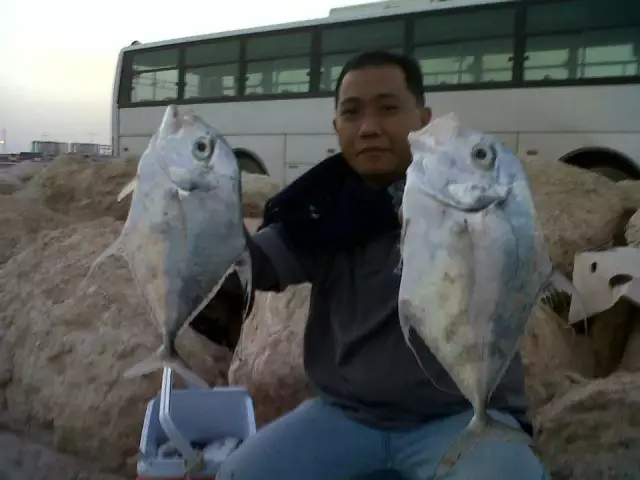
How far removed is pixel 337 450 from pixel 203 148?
100cm

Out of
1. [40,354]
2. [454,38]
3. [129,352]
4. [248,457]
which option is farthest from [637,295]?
[454,38]

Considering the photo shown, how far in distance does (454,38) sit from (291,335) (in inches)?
242

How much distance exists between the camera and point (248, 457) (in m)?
1.86

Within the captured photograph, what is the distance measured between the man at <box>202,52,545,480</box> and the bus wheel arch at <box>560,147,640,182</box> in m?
6.45

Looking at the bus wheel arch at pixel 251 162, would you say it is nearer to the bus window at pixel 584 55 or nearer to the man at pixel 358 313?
the bus window at pixel 584 55

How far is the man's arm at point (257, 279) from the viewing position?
181cm

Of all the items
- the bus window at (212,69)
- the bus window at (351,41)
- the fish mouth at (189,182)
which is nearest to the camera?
the fish mouth at (189,182)

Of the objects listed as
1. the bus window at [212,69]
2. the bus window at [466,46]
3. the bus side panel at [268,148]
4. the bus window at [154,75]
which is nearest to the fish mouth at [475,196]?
the bus window at [466,46]

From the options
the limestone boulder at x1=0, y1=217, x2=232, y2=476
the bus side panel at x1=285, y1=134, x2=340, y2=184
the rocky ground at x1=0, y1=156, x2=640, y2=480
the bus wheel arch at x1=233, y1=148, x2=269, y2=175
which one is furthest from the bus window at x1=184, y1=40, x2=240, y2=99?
the limestone boulder at x1=0, y1=217, x2=232, y2=476

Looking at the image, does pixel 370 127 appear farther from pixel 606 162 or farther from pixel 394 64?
pixel 606 162

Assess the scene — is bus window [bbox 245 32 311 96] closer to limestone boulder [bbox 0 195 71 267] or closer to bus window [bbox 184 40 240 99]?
bus window [bbox 184 40 240 99]

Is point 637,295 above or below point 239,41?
below

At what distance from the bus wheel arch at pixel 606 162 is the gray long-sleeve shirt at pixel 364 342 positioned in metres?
6.47

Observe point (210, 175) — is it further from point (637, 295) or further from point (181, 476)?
point (637, 295)
